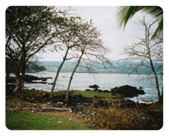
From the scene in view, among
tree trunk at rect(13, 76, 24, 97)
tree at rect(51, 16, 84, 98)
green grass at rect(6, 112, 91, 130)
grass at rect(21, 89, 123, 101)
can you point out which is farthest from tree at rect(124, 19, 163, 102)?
tree trunk at rect(13, 76, 24, 97)

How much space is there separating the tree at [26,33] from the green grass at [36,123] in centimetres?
64

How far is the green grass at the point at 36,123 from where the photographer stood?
2.64 m

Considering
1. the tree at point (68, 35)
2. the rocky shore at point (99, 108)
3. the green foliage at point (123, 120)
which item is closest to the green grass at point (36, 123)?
the rocky shore at point (99, 108)

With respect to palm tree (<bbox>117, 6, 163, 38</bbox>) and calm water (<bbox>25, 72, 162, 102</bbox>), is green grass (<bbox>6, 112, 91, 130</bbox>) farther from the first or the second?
palm tree (<bbox>117, 6, 163, 38</bbox>)

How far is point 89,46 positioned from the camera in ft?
11.8

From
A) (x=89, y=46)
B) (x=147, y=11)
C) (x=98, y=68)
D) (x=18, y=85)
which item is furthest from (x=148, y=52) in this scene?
(x=18, y=85)

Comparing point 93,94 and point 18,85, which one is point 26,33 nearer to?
point 18,85

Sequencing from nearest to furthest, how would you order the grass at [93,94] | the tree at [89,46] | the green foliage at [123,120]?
the green foliage at [123,120] < the grass at [93,94] < the tree at [89,46]

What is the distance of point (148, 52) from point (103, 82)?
4.27ft

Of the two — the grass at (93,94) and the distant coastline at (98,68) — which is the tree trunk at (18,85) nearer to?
the grass at (93,94)

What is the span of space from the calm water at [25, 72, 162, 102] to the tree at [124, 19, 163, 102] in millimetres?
192

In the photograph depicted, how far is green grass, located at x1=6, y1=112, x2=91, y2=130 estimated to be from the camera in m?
2.64

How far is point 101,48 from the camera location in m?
3.39

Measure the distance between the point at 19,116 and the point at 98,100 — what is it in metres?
1.81
